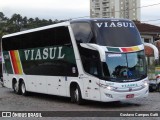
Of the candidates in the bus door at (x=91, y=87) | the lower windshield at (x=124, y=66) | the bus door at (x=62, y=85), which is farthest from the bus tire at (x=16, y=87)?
the lower windshield at (x=124, y=66)

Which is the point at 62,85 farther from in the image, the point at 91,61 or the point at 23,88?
the point at 23,88

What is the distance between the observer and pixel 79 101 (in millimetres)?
20094

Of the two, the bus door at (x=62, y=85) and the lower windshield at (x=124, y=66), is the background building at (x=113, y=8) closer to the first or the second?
the bus door at (x=62, y=85)

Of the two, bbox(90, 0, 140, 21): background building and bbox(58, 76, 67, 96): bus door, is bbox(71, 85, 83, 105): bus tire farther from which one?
bbox(90, 0, 140, 21): background building

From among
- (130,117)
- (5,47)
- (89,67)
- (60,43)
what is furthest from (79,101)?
(5,47)

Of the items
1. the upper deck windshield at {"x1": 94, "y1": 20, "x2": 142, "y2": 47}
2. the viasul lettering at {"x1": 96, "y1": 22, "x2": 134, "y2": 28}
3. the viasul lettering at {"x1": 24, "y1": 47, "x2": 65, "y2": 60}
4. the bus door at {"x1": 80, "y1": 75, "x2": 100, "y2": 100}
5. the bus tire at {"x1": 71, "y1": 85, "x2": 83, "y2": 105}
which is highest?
the viasul lettering at {"x1": 96, "y1": 22, "x2": 134, "y2": 28}

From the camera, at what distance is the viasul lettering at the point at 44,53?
2175 cm

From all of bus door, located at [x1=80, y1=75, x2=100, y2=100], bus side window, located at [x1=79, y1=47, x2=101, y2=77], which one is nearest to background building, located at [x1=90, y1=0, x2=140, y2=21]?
bus side window, located at [x1=79, y1=47, x2=101, y2=77]

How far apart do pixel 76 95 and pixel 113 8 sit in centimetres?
4031

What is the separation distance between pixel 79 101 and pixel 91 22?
11.5 feet

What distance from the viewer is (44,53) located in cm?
2348

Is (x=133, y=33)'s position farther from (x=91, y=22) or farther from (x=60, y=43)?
(x=60, y=43)

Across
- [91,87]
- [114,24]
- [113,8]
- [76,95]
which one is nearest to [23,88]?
[76,95]

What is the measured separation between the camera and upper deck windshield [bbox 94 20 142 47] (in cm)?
1903
